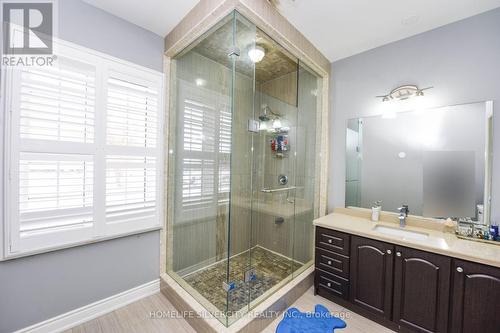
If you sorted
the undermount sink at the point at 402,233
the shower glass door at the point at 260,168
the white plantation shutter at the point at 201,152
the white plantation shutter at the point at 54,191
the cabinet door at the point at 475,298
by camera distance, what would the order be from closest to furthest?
the cabinet door at the point at 475,298 → the white plantation shutter at the point at 54,191 → the shower glass door at the point at 260,168 → the undermount sink at the point at 402,233 → the white plantation shutter at the point at 201,152

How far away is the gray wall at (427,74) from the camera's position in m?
1.67

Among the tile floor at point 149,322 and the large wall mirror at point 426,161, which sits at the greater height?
the large wall mirror at point 426,161

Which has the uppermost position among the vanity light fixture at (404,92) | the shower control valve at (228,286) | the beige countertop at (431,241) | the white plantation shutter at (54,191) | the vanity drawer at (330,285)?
the vanity light fixture at (404,92)

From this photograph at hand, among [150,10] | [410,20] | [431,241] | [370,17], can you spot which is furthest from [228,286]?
[410,20]

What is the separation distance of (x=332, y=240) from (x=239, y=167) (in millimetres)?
1215

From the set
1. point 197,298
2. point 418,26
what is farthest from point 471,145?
point 197,298

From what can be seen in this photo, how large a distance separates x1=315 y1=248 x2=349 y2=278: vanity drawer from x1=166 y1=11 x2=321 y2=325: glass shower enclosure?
0.38 m

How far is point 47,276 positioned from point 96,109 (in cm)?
139

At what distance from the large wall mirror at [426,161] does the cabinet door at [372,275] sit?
0.65m

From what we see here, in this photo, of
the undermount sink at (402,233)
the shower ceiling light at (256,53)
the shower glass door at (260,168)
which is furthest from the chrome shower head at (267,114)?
the undermount sink at (402,233)

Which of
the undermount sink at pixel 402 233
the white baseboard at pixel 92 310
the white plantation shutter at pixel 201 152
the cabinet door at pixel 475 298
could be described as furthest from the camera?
the white plantation shutter at pixel 201 152

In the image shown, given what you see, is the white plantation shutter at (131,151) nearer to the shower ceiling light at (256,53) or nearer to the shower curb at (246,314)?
Answer: the shower curb at (246,314)

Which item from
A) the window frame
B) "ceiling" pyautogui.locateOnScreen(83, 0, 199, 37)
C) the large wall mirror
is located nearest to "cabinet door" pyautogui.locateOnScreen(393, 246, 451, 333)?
the large wall mirror

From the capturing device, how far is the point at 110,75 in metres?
1.78
